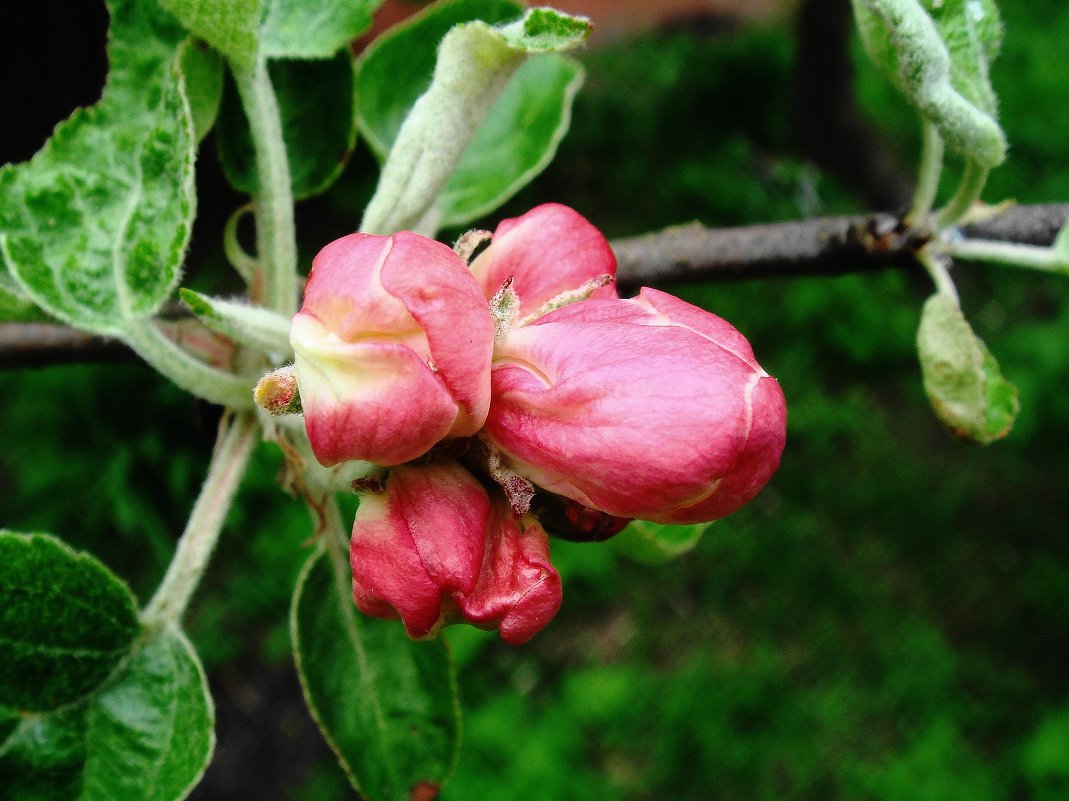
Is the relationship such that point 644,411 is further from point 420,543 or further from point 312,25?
point 312,25

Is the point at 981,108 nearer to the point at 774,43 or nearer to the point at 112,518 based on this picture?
the point at 112,518

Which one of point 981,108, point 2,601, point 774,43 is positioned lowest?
point 774,43

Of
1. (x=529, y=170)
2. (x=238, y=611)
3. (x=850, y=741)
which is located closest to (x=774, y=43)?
(x=850, y=741)

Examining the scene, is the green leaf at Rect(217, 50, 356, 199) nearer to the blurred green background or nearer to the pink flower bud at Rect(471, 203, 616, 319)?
the pink flower bud at Rect(471, 203, 616, 319)

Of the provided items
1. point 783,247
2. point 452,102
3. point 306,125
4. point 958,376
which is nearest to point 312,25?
point 306,125

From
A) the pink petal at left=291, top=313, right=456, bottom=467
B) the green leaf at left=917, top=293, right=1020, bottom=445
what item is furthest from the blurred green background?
the pink petal at left=291, top=313, right=456, bottom=467

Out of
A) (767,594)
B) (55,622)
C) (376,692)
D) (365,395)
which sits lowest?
(767,594)
